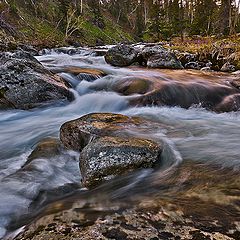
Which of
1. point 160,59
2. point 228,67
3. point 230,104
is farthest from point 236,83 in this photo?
point 160,59

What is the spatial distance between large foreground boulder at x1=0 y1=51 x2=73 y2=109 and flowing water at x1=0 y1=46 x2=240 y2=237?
266 millimetres

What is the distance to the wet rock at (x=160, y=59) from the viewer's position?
13.5m

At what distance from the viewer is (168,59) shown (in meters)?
13.7

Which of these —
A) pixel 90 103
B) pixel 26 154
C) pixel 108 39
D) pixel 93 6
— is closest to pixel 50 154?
pixel 26 154

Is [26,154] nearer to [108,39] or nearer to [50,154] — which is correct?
[50,154]

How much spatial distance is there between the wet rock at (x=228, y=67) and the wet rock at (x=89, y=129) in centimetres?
826

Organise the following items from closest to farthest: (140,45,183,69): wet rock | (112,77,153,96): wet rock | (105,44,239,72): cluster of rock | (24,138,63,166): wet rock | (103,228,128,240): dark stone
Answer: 1. (103,228,128,240): dark stone
2. (24,138,63,166): wet rock
3. (112,77,153,96): wet rock
4. (105,44,239,72): cluster of rock
5. (140,45,183,69): wet rock

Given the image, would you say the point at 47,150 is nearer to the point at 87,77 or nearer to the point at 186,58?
the point at 87,77

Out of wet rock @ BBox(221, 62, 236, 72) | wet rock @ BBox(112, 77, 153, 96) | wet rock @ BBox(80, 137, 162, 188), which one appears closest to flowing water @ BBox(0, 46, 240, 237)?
wet rock @ BBox(80, 137, 162, 188)

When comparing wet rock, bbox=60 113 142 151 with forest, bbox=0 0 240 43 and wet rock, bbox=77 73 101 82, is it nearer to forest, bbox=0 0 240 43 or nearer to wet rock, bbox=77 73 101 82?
wet rock, bbox=77 73 101 82

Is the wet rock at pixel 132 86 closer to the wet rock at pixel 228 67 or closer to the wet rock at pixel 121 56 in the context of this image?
the wet rock at pixel 228 67

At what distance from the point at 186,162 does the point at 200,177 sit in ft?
2.56

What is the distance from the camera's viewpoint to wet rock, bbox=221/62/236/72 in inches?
487

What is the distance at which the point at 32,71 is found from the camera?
8.42 meters
